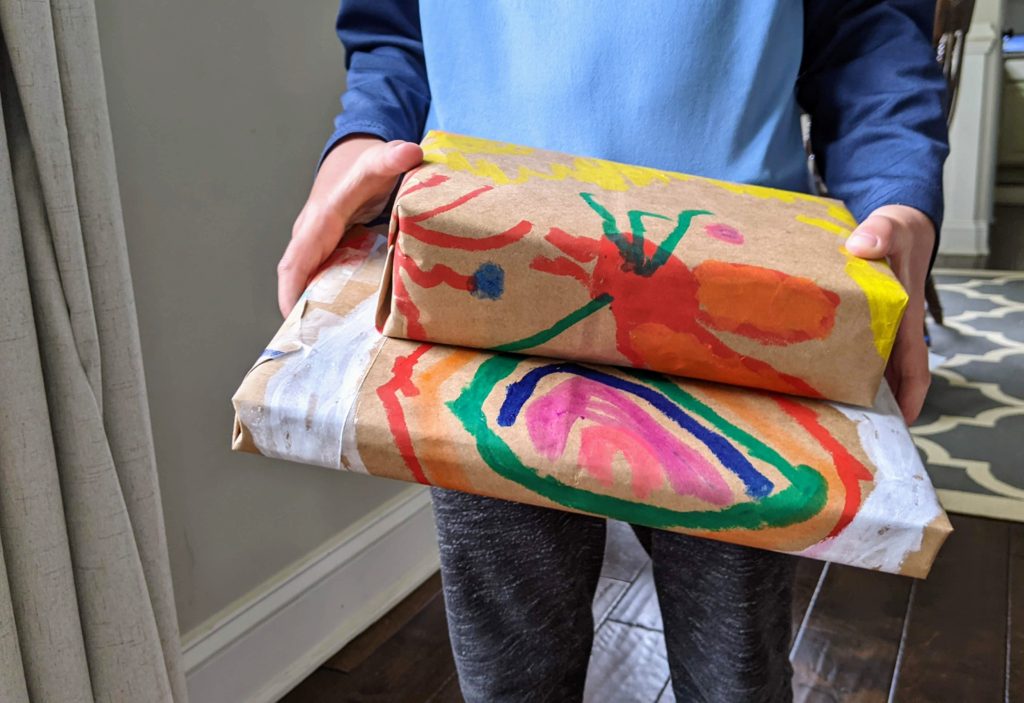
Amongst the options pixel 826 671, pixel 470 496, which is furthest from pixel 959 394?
pixel 470 496

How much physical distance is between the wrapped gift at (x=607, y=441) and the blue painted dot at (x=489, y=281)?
0.04 meters

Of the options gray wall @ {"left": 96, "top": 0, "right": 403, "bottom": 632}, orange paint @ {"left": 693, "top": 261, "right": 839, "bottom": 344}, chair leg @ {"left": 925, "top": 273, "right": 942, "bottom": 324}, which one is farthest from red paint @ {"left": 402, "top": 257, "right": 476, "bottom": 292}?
chair leg @ {"left": 925, "top": 273, "right": 942, "bottom": 324}

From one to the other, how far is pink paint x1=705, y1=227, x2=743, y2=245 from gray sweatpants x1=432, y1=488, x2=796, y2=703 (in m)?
0.21

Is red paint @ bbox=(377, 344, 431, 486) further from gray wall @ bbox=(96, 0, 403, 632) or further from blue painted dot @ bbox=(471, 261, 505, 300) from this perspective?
gray wall @ bbox=(96, 0, 403, 632)

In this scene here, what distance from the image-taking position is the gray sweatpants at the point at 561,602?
54 cm

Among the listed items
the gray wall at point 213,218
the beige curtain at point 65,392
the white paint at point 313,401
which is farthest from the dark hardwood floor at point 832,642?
the white paint at point 313,401

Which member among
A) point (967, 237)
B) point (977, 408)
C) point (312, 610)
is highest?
point (312, 610)

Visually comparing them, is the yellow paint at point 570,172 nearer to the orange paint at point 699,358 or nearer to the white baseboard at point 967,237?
the orange paint at point 699,358

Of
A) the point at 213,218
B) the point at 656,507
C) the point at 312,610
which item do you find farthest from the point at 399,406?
the point at 312,610

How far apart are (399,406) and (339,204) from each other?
0.13 m

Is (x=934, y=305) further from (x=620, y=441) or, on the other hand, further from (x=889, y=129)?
(x=620, y=441)

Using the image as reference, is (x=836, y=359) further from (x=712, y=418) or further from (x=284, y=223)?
(x=284, y=223)

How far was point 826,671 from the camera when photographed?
4.00 feet

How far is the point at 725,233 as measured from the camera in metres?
0.40
